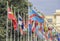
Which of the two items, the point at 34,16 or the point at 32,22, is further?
the point at 32,22

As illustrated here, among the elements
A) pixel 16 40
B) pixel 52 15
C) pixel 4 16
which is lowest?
pixel 52 15

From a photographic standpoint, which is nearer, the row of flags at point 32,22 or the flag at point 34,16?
the row of flags at point 32,22

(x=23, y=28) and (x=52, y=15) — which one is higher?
(x=23, y=28)

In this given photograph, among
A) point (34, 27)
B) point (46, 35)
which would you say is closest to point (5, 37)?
point (34, 27)

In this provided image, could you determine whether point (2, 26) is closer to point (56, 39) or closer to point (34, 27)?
point (34, 27)

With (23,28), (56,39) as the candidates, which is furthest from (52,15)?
(23,28)

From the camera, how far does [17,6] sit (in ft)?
140

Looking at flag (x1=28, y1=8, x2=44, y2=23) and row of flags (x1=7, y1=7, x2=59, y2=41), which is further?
flag (x1=28, y1=8, x2=44, y2=23)

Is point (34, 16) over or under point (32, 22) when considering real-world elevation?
over

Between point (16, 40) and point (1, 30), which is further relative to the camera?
point (16, 40)

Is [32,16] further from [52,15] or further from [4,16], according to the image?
[52,15]

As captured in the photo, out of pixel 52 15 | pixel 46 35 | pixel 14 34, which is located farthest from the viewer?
pixel 52 15

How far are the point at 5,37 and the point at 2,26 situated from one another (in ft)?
3.95

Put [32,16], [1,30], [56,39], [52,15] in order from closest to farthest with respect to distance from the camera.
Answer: [32,16] → [1,30] → [56,39] → [52,15]
